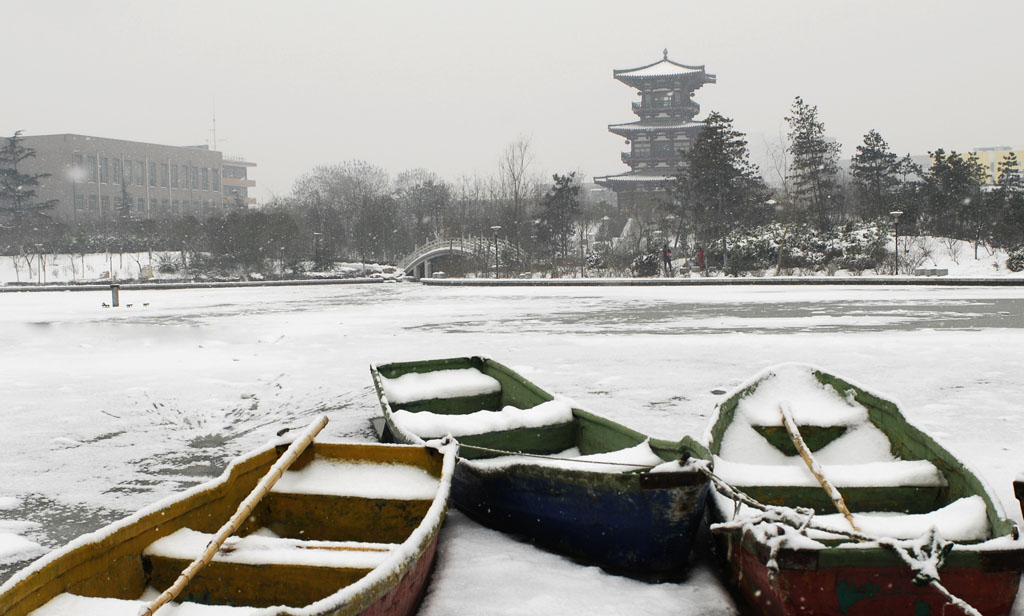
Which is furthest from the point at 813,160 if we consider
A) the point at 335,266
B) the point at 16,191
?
the point at 16,191

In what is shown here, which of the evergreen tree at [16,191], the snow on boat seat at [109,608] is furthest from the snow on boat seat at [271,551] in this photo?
the evergreen tree at [16,191]

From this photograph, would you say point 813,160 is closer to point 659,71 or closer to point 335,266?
point 659,71

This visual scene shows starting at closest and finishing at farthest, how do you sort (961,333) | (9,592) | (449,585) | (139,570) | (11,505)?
1. (9,592)
2. (139,570)
3. (449,585)
4. (11,505)
5. (961,333)

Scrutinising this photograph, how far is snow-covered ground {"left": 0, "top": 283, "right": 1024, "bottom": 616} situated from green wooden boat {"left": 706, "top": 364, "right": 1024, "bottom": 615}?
44 cm

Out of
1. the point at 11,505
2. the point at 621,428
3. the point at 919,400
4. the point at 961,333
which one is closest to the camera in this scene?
the point at 621,428

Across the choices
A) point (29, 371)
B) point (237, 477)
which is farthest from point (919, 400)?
point (29, 371)

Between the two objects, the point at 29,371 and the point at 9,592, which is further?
the point at 29,371

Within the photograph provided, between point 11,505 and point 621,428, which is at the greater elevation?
point 621,428

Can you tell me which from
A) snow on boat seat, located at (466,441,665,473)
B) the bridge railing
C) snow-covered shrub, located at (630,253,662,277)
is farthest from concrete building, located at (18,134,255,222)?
snow on boat seat, located at (466,441,665,473)

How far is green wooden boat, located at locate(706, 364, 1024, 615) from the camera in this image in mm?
2850

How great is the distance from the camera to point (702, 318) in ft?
53.7

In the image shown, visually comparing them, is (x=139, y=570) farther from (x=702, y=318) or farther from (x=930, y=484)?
(x=702, y=318)

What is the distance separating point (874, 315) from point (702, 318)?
12.1 feet

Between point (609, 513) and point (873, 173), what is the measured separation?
1801 inches
